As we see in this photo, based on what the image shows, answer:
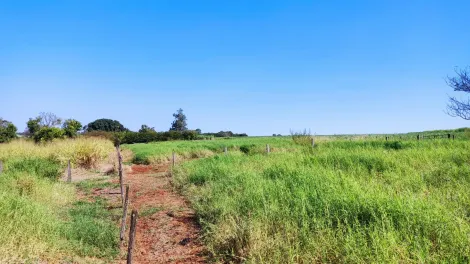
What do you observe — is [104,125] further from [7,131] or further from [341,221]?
[341,221]

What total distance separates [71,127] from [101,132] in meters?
7.38

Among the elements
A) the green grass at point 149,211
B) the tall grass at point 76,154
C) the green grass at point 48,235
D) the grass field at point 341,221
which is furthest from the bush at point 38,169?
the grass field at point 341,221

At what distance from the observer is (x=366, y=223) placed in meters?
4.24

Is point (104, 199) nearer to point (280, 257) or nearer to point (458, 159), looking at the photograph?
point (280, 257)

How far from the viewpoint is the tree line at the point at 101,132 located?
26.7 m

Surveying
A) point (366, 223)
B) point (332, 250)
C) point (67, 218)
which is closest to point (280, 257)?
point (332, 250)

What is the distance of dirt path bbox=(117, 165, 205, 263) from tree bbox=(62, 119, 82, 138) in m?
22.9

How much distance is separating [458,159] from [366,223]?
6446 millimetres

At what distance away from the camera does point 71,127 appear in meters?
29.8

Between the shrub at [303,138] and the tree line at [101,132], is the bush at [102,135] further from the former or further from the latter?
the shrub at [303,138]

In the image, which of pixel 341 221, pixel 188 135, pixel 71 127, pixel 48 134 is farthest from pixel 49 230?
pixel 188 135

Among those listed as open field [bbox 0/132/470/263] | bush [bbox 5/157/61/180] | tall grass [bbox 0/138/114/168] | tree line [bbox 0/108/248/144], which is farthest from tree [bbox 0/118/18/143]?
open field [bbox 0/132/470/263]

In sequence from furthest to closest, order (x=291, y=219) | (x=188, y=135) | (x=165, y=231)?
(x=188, y=135) → (x=165, y=231) → (x=291, y=219)

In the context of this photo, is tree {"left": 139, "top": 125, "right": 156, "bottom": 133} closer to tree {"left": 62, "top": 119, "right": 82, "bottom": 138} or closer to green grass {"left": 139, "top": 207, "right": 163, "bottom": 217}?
tree {"left": 62, "top": 119, "right": 82, "bottom": 138}
